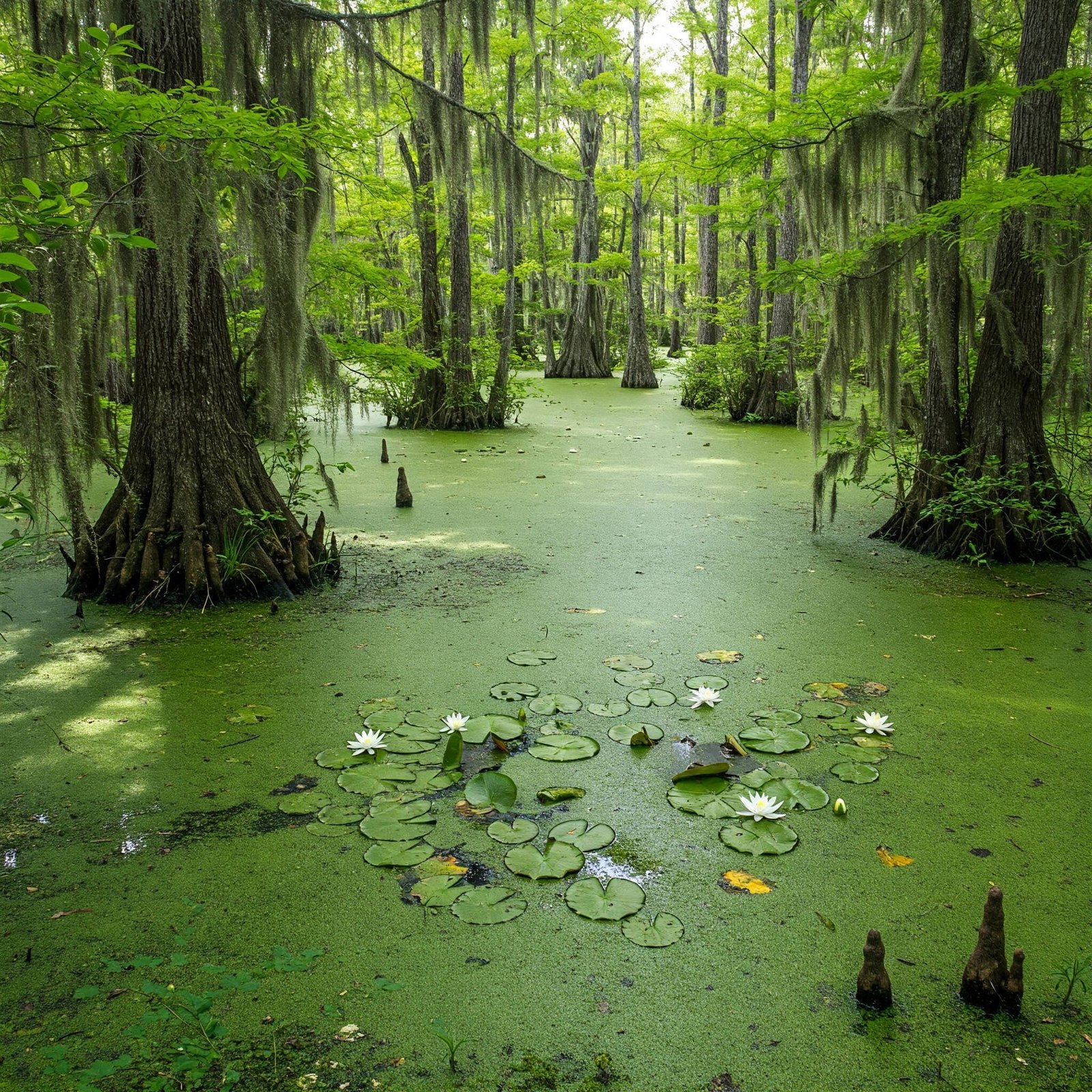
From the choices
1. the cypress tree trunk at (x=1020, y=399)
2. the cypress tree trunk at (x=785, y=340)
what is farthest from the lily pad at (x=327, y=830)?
the cypress tree trunk at (x=785, y=340)

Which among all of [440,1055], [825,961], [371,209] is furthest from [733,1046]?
[371,209]

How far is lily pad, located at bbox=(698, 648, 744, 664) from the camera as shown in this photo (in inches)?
121

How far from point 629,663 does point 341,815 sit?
4.24 ft

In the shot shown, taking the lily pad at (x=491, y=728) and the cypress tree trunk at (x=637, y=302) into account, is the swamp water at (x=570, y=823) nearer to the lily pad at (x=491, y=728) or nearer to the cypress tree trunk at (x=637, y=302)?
the lily pad at (x=491, y=728)

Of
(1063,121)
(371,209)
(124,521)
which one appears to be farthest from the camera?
(371,209)

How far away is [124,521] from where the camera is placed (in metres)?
3.70

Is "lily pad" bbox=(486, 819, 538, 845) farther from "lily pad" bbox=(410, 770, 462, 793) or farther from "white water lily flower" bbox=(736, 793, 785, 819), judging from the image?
"white water lily flower" bbox=(736, 793, 785, 819)

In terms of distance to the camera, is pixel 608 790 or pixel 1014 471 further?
pixel 1014 471

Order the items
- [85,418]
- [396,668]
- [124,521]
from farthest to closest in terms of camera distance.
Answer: [124,521]
[85,418]
[396,668]

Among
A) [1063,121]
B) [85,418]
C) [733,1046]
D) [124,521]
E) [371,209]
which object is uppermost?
[371,209]

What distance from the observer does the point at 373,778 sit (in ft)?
7.41

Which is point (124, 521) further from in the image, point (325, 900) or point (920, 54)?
point (920, 54)

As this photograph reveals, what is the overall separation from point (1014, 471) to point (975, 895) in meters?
3.06

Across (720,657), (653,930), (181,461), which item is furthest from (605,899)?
(181,461)
